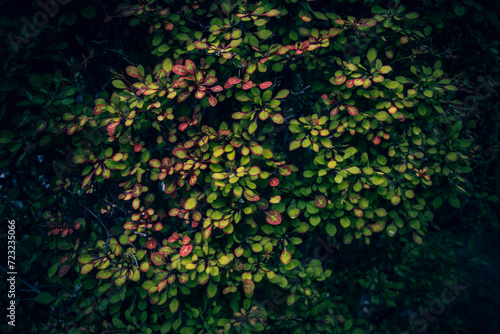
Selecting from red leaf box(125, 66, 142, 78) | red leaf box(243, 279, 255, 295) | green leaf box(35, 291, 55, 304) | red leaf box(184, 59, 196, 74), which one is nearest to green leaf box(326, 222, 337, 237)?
red leaf box(243, 279, 255, 295)

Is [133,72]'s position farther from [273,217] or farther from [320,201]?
[320,201]

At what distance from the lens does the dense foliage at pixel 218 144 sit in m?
1.75

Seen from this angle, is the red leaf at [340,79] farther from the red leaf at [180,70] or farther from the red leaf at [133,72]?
the red leaf at [133,72]

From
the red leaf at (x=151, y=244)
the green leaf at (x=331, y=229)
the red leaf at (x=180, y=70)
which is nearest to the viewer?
the red leaf at (x=180, y=70)

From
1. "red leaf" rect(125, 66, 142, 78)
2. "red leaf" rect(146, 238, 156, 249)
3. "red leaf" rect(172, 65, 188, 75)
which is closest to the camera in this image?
"red leaf" rect(172, 65, 188, 75)

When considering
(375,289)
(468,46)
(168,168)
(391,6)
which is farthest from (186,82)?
(375,289)

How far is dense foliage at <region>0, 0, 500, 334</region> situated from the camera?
1.75m

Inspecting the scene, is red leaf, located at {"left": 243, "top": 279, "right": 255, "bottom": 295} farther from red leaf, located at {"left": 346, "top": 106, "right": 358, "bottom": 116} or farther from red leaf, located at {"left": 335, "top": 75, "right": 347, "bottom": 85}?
red leaf, located at {"left": 335, "top": 75, "right": 347, "bottom": 85}

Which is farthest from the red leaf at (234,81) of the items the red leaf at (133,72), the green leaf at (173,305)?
the green leaf at (173,305)

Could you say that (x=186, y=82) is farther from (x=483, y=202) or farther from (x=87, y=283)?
(x=483, y=202)

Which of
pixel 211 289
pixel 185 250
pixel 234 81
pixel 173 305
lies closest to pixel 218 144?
pixel 234 81

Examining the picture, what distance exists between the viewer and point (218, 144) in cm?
181

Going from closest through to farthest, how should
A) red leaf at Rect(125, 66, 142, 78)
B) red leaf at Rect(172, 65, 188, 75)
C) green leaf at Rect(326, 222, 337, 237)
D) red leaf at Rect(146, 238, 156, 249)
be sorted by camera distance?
red leaf at Rect(172, 65, 188, 75) → red leaf at Rect(125, 66, 142, 78) → red leaf at Rect(146, 238, 156, 249) → green leaf at Rect(326, 222, 337, 237)

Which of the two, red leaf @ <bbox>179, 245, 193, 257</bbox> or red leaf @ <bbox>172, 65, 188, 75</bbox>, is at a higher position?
red leaf @ <bbox>172, 65, 188, 75</bbox>
